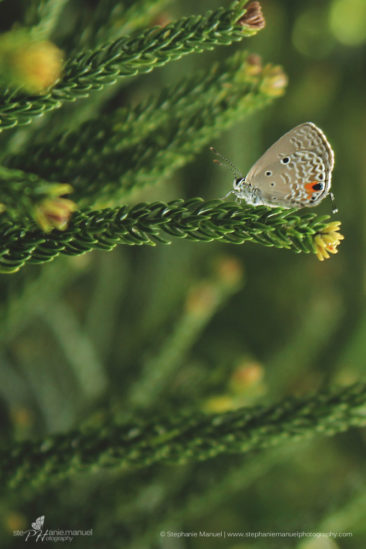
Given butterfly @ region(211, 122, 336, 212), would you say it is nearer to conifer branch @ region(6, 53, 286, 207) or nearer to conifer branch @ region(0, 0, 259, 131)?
conifer branch @ region(6, 53, 286, 207)

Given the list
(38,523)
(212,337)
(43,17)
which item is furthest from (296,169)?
(212,337)

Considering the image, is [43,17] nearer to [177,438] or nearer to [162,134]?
[162,134]

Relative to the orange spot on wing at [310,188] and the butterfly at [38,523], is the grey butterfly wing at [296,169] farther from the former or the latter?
the butterfly at [38,523]

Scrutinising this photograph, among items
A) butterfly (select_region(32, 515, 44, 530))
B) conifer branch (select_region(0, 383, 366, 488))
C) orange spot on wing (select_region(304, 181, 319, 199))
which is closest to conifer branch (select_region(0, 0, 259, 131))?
orange spot on wing (select_region(304, 181, 319, 199))

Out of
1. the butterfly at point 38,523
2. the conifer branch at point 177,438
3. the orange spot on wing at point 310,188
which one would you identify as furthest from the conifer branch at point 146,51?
the butterfly at point 38,523

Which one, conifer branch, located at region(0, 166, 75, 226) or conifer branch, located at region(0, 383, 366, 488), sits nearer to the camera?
conifer branch, located at region(0, 166, 75, 226)

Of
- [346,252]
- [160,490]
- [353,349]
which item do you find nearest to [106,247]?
[160,490]
